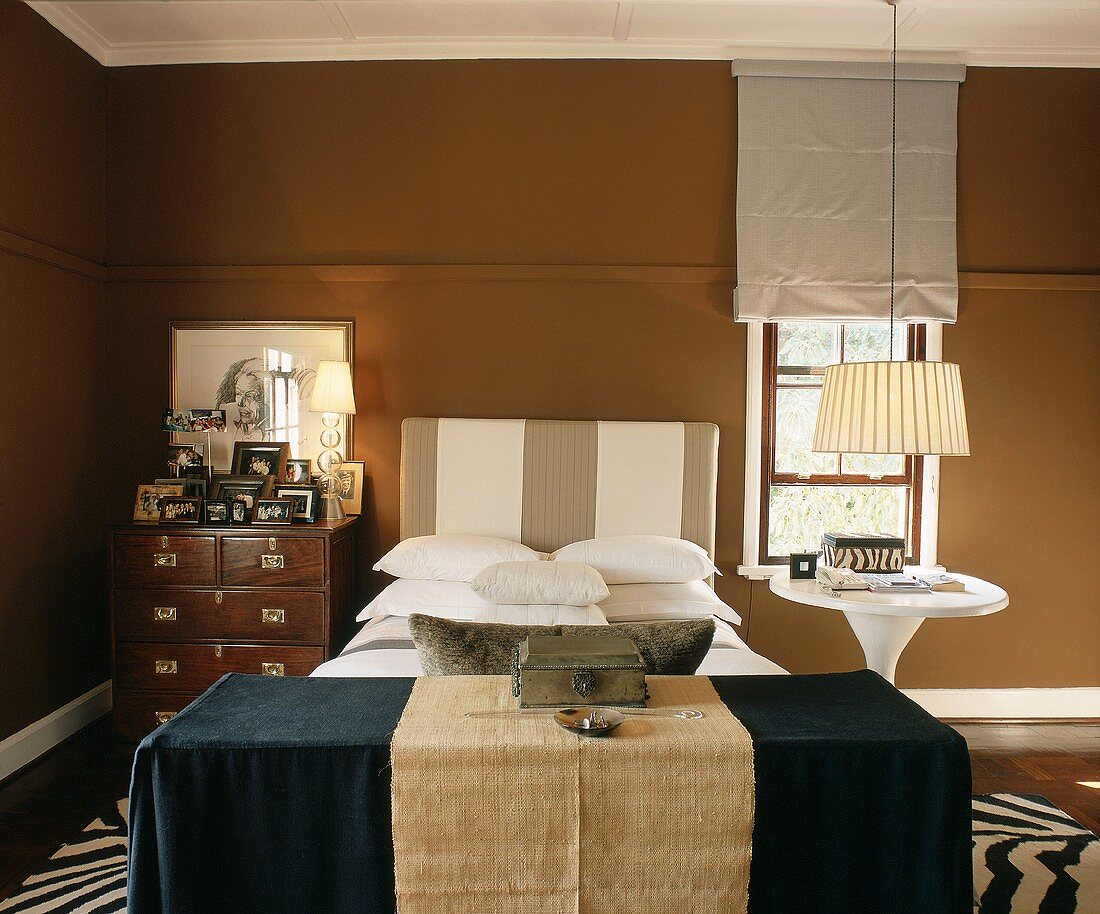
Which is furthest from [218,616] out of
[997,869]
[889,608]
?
[997,869]

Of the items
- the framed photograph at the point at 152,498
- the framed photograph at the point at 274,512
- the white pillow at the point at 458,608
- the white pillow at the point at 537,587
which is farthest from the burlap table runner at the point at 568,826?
the framed photograph at the point at 152,498

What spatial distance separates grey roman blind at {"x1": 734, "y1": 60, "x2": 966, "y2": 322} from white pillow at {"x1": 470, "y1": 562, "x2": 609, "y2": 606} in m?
1.53

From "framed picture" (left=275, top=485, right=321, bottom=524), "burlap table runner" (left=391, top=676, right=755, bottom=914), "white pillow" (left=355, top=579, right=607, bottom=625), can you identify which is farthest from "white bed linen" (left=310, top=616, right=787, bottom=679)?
"framed picture" (left=275, top=485, right=321, bottom=524)

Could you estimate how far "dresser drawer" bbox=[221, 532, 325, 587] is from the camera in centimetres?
302

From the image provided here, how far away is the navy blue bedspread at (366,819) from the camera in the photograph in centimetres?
129

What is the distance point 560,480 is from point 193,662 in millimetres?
1608

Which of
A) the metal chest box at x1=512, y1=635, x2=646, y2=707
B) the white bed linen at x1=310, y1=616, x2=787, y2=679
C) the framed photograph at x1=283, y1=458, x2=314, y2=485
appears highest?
the framed photograph at x1=283, y1=458, x2=314, y2=485

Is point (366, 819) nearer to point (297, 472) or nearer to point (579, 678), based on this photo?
point (579, 678)

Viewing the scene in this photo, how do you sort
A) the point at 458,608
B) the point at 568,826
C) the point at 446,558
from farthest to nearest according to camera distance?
the point at 446,558 → the point at 458,608 → the point at 568,826

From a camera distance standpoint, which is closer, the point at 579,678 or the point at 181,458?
the point at 579,678

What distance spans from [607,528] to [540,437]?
48 cm

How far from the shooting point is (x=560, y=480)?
3.36 meters

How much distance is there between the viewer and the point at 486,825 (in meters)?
1.26

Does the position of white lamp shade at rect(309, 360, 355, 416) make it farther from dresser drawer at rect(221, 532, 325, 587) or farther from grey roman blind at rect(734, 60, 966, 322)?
grey roman blind at rect(734, 60, 966, 322)
